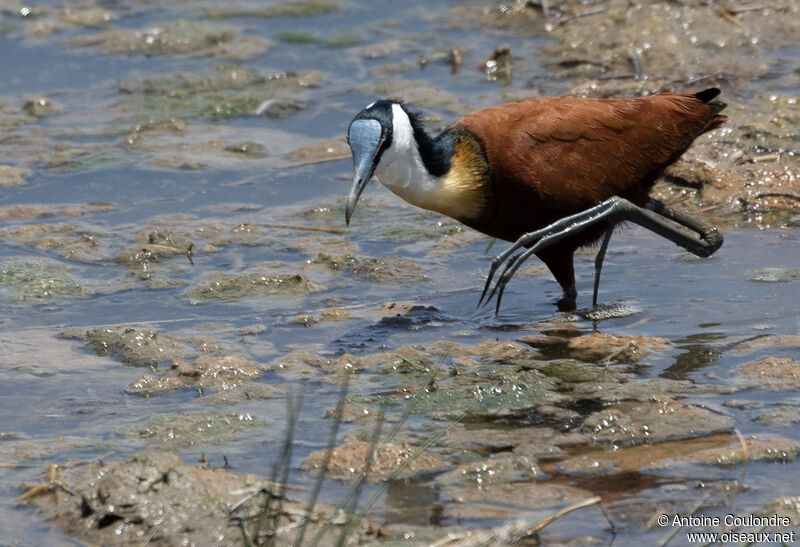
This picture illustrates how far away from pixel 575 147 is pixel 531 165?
26 centimetres

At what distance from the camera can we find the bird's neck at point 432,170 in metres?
5.04

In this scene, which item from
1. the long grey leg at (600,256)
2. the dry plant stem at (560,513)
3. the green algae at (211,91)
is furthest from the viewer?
the green algae at (211,91)

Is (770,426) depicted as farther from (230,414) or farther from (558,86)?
(558,86)

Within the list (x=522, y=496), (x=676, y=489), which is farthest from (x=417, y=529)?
(x=676, y=489)

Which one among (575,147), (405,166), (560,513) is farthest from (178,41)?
(560,513)

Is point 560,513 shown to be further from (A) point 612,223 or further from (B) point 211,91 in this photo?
(B) point 211,91

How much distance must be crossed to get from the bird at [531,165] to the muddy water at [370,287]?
43 centimetres

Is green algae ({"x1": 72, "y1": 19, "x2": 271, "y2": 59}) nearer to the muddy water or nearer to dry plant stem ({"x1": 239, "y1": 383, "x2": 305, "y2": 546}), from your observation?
the muddy water

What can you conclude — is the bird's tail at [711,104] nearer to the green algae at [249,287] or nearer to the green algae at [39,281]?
the green algae at [249,287]

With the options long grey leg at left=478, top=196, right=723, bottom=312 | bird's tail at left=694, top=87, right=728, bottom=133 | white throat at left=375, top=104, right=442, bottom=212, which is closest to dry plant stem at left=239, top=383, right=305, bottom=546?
long grey leg at left=478, top=196, right=723, bottom=312

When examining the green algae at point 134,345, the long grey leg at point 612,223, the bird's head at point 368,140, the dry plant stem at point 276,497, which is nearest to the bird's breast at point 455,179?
the bird's head at point 368,140

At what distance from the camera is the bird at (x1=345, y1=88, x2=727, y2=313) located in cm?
498

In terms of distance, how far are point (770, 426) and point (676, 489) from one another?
0.59 m

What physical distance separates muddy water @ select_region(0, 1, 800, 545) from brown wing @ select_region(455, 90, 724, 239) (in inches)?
20.7
